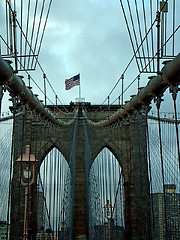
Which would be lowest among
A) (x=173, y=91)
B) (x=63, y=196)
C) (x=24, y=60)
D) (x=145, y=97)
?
(x=63, y=196)

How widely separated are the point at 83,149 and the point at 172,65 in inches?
613

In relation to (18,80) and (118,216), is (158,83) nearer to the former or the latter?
(18,80)

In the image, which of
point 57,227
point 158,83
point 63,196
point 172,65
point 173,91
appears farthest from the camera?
point 63,196

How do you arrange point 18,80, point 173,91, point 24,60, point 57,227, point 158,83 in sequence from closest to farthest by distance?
point 173,91 < point 158,83 < point 18,80 < point 24,60 < point 57,227

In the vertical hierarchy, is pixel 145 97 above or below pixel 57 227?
above

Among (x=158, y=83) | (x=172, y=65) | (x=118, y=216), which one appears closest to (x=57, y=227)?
(x=118, y=216)

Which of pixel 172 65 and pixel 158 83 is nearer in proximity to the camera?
pixel 172 65

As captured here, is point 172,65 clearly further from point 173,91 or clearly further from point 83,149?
point 83,149

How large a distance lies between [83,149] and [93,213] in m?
6.34

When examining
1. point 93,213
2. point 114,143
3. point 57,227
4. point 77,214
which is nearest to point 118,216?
point 93,213

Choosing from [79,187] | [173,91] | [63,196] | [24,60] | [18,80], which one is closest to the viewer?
[173,91]

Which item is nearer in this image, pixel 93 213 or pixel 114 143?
pixel 93 213

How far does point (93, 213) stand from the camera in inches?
534

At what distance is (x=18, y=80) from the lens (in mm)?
5590
